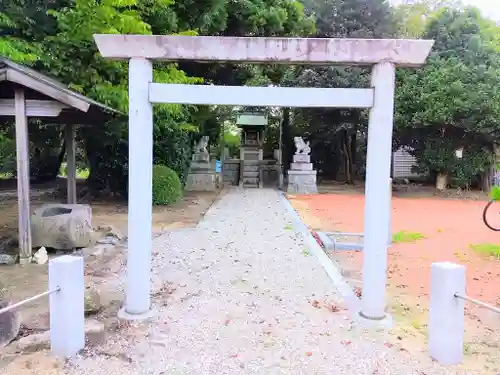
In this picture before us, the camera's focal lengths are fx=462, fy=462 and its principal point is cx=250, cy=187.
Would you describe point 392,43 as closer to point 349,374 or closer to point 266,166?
point 349,374

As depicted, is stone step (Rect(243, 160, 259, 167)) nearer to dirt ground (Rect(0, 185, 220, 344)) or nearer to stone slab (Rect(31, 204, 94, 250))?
dirt ground (Rect(0, 185, 220, 344))

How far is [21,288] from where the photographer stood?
5.18 m

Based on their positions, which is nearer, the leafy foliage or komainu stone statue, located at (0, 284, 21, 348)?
komainu stone statue, located at (0, 284, 21, 348)

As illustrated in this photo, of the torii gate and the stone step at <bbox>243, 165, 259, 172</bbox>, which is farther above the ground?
the torii gate

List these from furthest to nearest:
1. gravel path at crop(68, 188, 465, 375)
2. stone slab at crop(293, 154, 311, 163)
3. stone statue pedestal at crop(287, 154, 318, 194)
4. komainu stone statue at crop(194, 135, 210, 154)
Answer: komainu stone statue at crop(194, 135, 210, 154) < stone slab at crop(293, 154, 311, 163) < stone statue pedestal at crop(287, 154, 318, 194) < gravel path at crop(68, 188, 465, 375)

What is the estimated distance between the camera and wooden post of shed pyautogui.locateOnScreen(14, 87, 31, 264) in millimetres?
6223

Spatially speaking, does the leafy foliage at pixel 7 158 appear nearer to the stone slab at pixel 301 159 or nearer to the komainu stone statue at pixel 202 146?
the komainu stone statue at pixel 202 146

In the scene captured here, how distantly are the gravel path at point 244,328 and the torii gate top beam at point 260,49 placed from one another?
7.93 feet

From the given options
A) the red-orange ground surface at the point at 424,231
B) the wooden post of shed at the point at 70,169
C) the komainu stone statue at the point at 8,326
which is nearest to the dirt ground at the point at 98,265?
the komainu stone statue at the point at 8,326

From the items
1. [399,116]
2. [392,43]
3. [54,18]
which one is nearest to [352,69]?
[399,116]

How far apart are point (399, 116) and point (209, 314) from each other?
561 inches

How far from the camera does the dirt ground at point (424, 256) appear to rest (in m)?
4.15

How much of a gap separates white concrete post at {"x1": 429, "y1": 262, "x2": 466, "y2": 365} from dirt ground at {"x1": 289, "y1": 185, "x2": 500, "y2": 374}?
20 cm

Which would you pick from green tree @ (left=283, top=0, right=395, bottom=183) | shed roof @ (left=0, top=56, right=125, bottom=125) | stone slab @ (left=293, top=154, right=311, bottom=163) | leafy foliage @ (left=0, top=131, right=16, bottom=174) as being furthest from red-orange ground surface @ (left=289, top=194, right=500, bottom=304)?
leafy foliage @ (left=0, top=131, right=16, bottom=174)
